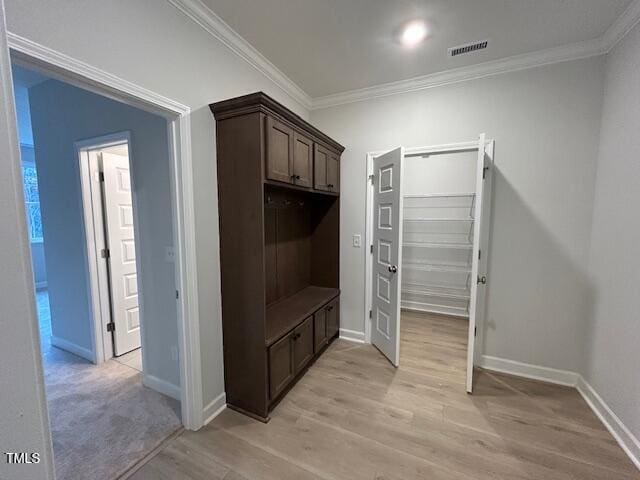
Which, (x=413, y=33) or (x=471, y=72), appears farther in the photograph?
(x=471, y=72)

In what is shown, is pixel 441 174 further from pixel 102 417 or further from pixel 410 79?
pixel 102 417

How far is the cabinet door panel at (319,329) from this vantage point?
270cm

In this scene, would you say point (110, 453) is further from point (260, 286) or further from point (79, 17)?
point (79, 17)

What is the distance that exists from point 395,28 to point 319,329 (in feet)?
8.75

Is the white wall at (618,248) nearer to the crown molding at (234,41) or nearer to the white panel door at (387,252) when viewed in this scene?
the white panel door at (387,252)

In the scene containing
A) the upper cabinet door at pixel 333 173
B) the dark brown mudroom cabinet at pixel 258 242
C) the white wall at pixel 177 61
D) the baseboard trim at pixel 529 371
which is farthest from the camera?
the upper cabinet door at pixel 333 173

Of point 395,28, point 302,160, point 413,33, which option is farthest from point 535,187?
point 302,160

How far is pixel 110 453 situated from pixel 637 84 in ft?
13.8

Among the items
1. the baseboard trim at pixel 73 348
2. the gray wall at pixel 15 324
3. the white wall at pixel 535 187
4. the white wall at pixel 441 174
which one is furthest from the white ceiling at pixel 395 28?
the baseboard trim at pixel 73 348

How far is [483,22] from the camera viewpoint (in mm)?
1932

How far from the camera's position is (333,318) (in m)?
3.14

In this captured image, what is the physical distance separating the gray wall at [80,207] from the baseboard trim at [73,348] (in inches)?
1.7

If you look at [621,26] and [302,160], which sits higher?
[621,26]

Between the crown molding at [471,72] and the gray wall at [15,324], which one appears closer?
the gray wall at [15,324]
